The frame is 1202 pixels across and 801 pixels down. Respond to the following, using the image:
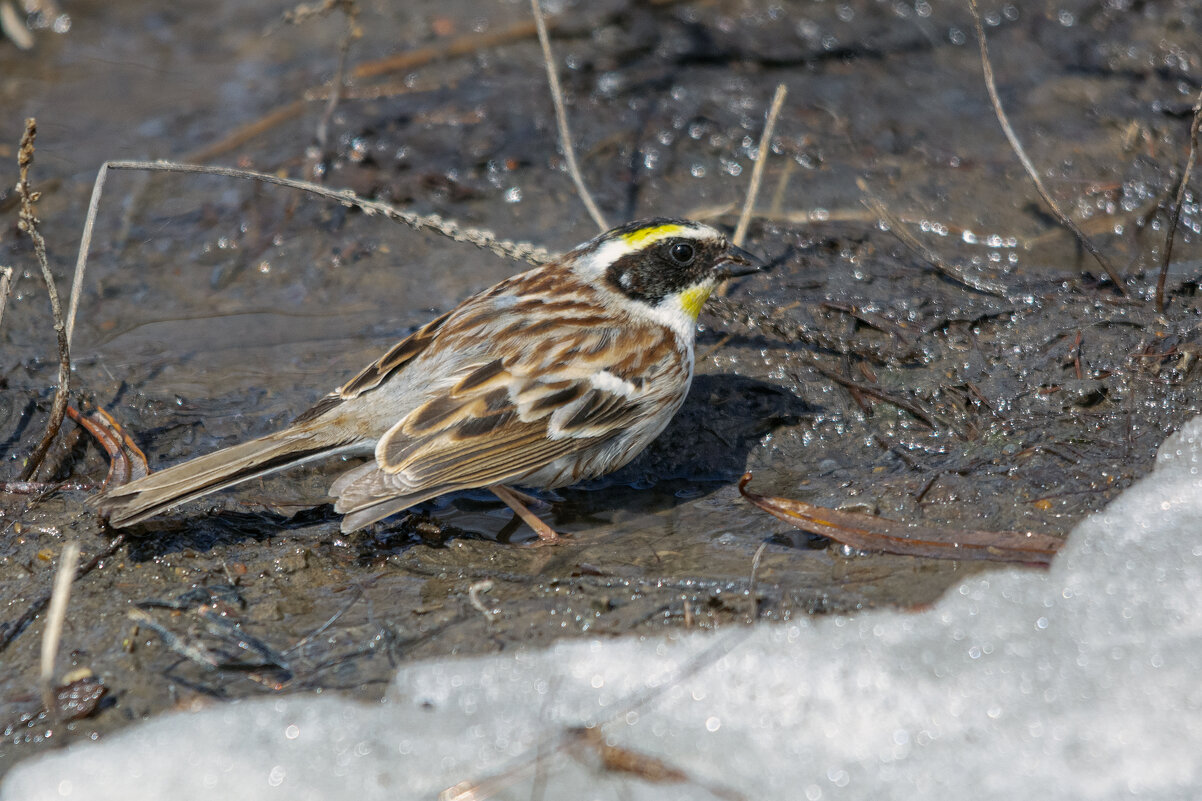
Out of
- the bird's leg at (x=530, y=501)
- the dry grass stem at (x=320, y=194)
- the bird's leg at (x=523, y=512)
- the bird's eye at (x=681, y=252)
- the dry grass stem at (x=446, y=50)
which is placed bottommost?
the bird's leg at (x=530, y=501)

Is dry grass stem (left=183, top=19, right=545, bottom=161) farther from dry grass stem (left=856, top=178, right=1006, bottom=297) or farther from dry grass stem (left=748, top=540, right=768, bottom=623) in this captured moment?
dry grass stem (left=748, top=540, right=768, bottom=623)

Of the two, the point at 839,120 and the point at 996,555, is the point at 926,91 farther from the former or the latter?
the point at 996,555

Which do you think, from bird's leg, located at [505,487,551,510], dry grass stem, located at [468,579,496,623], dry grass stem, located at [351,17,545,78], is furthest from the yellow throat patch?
dry grass stem, located at [351,17,545,78]

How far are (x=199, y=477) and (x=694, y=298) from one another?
97.8 inches

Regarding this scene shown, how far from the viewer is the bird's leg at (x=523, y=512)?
208 inches

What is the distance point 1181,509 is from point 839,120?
4350mm

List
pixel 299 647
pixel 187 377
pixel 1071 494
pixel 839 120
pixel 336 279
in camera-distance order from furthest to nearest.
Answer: pixel 839 120, pixel 336 279, pixel 187 377, pixel 1071 494, pixel 299 647

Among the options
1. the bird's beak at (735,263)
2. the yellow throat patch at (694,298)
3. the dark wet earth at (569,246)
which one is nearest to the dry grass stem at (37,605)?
the dark wet earth at (569,246)

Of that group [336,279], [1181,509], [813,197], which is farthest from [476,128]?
[1181,509]

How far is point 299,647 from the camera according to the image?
443cm

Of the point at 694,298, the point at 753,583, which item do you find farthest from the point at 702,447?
the point at 753,583

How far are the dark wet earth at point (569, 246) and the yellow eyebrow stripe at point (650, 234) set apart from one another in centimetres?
85

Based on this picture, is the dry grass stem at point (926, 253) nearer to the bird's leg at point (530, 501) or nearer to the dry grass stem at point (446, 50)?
the bird's leg at point (530, 501)

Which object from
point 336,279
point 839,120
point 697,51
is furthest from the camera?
point 697,51
